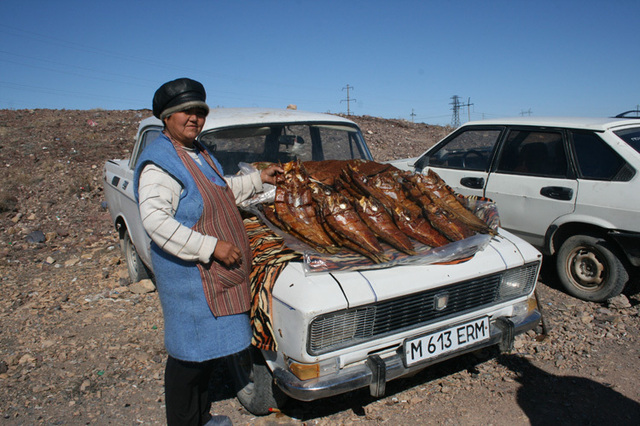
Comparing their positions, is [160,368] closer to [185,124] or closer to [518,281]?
[185,124]

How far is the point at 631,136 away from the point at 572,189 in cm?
72

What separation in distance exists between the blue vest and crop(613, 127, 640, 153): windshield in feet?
13.0

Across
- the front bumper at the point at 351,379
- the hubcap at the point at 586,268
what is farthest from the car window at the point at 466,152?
the front bumper at the point at 351,379

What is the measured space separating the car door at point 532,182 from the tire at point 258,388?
3.22 metres

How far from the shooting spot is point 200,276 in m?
2.12

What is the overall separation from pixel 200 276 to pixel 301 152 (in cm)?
216

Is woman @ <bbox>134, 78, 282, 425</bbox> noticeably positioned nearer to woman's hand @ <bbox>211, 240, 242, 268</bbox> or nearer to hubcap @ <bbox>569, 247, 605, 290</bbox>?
woman's hand @ <bbox>211, 240, 242, 268</bbox>

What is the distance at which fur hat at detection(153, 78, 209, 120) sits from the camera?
2.10 m

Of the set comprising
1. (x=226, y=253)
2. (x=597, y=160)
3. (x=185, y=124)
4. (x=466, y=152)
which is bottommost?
(x=226, y=253)

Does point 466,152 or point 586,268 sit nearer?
point 586,268

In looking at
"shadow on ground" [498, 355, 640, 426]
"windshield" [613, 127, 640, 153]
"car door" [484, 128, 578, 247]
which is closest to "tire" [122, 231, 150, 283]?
"shadow on ground" [498, 355, 640, 426]

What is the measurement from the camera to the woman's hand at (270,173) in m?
2.96

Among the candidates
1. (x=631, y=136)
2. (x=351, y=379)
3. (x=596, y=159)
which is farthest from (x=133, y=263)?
(x=631, y=136)

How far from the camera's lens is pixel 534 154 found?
15.9 feet
